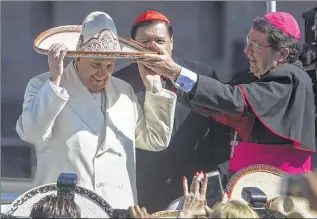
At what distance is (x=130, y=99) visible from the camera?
2.80 meters

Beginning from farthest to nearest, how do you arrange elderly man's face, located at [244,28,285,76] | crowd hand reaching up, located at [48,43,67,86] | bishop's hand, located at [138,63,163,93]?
elderly man's face, located at [244,28,285,76] < bishop's hand, located at [138,63,163,93] < crowd hand reaching up, located at [48,43,67,86]

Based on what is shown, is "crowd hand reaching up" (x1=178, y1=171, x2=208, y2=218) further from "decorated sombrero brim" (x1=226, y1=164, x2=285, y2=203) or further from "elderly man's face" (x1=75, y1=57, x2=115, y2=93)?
"elderly man's face" (x1=75, y1=57, x2=115, y2=93)

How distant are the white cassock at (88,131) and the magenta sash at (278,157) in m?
0.36

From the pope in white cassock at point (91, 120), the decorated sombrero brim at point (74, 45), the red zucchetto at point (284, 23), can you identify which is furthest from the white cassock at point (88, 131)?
the red zucchetto at point (284, 23)

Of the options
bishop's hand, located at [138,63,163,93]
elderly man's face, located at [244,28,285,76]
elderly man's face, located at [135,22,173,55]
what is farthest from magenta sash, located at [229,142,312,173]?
elderly man's face, located at [135,22,173,55]

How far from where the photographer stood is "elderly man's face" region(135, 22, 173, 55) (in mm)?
3352

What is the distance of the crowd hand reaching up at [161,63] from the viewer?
8.87 feet

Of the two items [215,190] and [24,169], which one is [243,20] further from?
[215,190]

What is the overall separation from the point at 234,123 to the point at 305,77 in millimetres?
331

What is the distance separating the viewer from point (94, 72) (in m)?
2.70

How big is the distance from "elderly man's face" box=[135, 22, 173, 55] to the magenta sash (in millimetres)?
683

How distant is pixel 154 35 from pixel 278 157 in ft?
2.80

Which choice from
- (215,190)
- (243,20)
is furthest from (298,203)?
(243,20)

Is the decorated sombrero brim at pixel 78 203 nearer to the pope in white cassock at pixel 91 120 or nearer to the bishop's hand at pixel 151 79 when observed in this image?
the pope in white cassock at pixel 91 120
